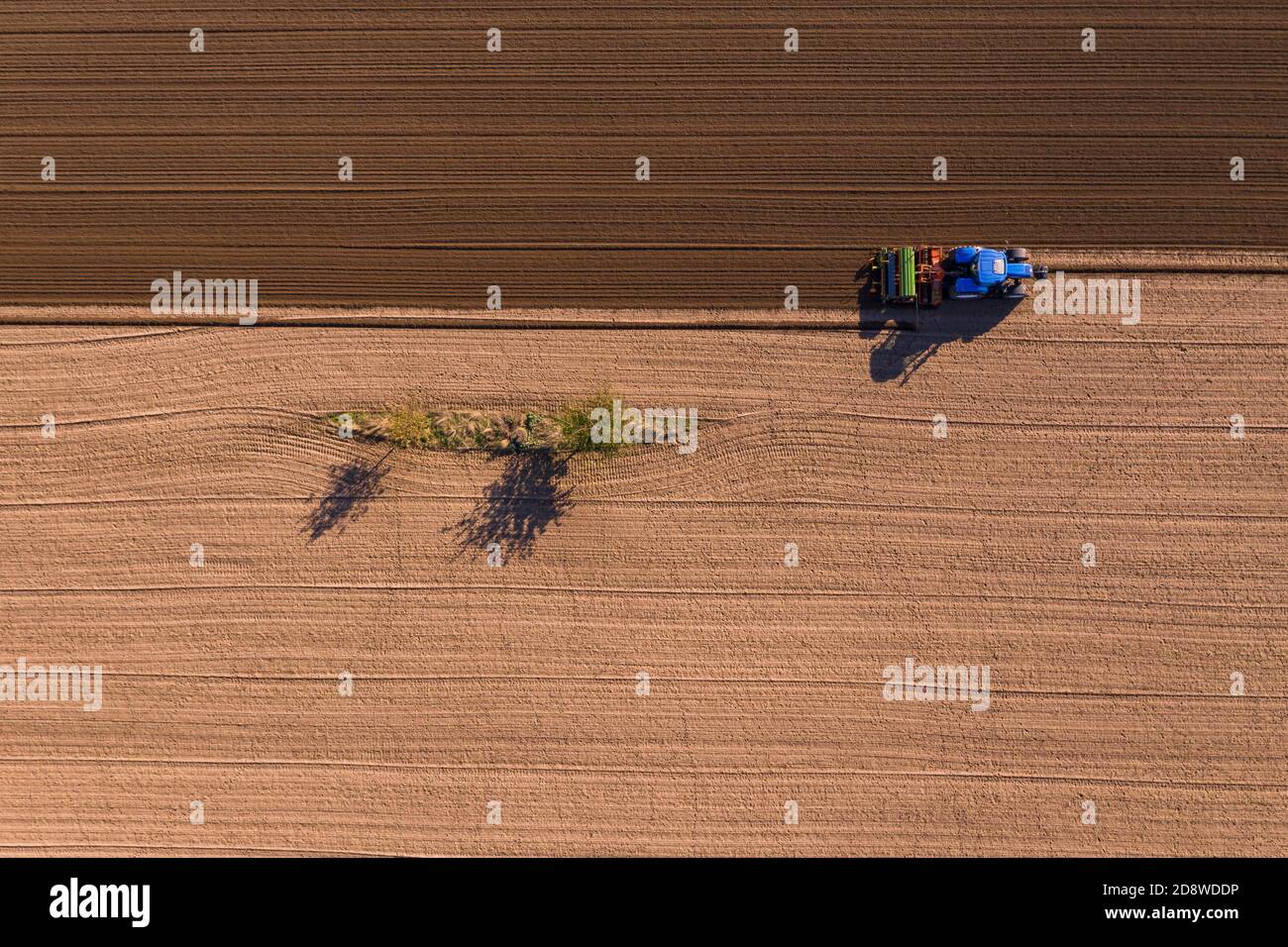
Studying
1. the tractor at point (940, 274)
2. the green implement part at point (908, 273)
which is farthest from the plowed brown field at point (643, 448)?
the green implement part at point (908, 273)

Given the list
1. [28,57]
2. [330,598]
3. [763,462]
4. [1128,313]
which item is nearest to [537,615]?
[330,598]

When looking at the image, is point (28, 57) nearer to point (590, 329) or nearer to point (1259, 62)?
point (590, 329)
